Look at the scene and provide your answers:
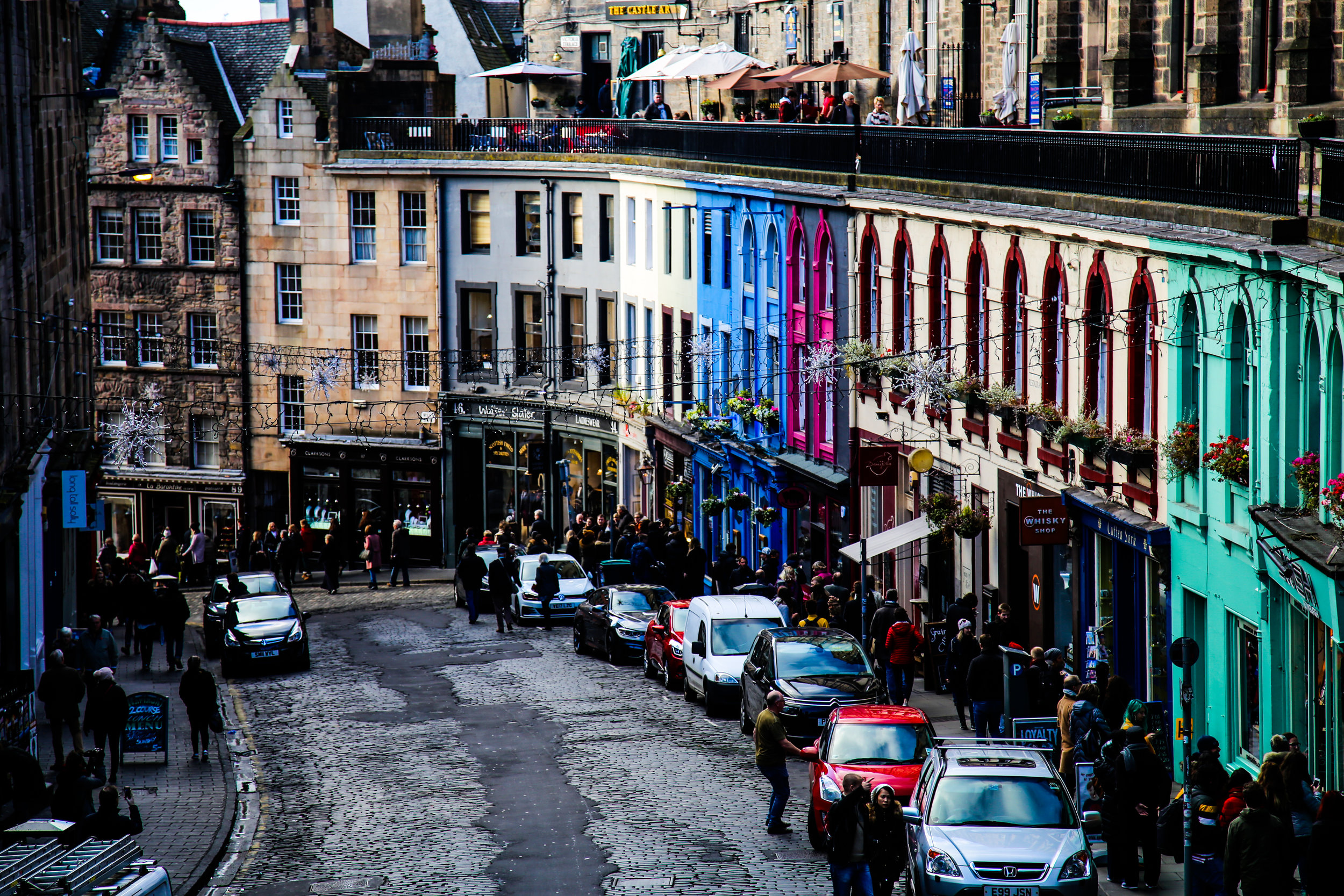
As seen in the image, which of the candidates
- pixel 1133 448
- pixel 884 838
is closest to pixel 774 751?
pixel 884 838

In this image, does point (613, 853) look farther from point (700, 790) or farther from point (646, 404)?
point (646, 404)

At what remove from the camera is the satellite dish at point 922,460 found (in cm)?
3038

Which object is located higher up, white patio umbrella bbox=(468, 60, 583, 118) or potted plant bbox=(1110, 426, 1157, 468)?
white patio umbrella bbox=(468, 60, 583, 118)

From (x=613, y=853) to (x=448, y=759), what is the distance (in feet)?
19.8

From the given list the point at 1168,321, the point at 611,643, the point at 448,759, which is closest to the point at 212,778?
the point at 448,759

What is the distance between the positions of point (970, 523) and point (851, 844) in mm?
13309

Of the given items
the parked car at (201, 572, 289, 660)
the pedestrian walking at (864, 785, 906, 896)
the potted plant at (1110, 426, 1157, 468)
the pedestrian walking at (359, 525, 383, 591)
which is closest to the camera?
the pedestrian walking at (864, 785, 906, 896)

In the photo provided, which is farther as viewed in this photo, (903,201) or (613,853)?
(903,201)

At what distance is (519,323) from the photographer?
2077 inches

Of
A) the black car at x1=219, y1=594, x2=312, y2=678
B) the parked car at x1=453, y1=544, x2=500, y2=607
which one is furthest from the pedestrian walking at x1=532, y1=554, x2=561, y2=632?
the black car at x1=219, y1=594, x2=312, y2=678

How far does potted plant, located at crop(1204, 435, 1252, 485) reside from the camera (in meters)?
21.0

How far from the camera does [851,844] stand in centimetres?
1636

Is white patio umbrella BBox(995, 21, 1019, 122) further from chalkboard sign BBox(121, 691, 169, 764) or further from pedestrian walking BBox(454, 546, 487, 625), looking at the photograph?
chalkboard sign BBox(121, 691, 169, 764)

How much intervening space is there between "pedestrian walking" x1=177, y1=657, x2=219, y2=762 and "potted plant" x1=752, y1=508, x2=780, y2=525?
15.5m
